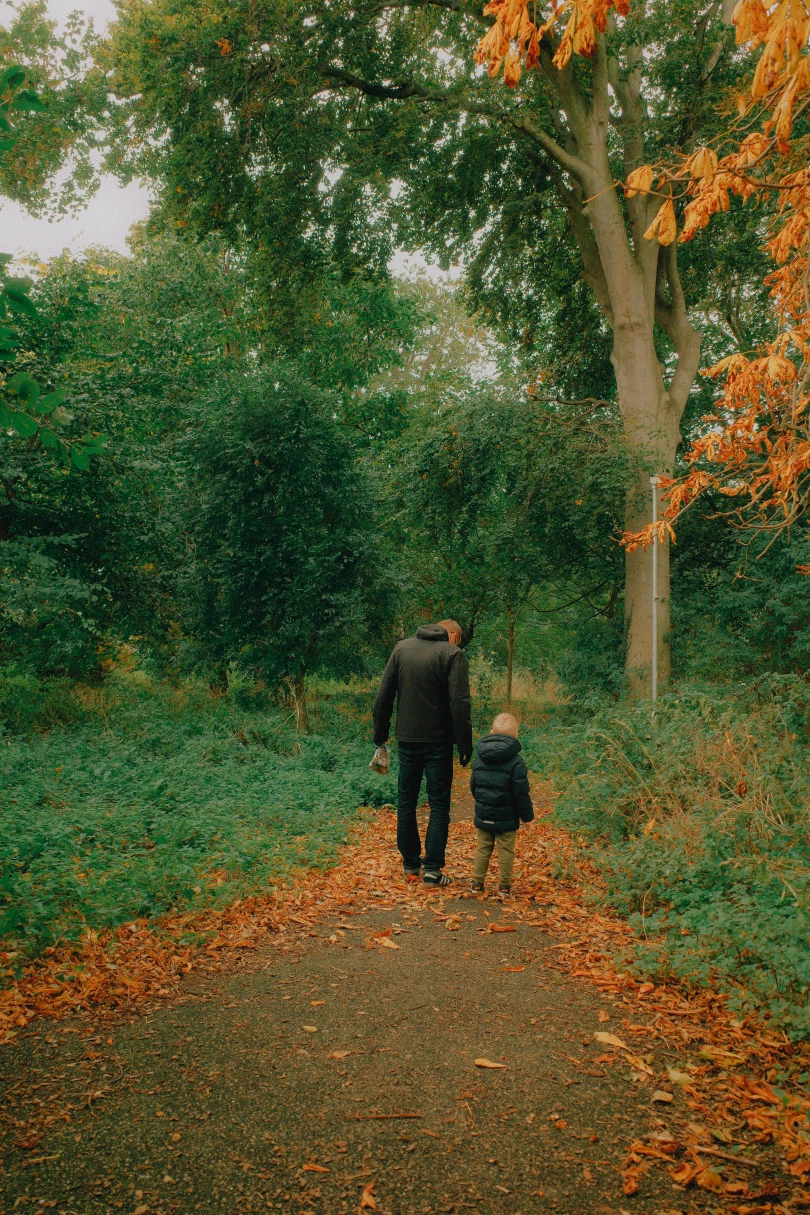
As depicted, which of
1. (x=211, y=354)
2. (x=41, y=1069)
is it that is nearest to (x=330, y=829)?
(x=41, y=1069)

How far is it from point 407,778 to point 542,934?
1.50 metres

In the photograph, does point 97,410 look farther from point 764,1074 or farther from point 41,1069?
point 764,1074

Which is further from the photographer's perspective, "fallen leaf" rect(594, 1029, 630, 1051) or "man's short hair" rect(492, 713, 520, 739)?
"man's short hair" rect(492, 713, 520, 739)

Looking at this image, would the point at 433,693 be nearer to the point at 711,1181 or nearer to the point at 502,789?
the point at 502,789

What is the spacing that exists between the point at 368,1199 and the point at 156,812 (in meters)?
4.54

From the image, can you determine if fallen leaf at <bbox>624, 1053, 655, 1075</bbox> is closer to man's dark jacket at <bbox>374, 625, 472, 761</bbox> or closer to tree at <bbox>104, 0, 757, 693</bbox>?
man's dark jacket at <bbox>374, 625, 472, 761</bbox>

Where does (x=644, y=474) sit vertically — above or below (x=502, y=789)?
above

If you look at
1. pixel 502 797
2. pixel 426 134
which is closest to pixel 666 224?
pixel 502 797

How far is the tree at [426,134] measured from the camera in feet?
38.9

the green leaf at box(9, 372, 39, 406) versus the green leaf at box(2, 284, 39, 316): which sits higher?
the green leaf at box(2, 284, 39, 316)

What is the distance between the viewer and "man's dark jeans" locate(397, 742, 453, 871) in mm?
5898

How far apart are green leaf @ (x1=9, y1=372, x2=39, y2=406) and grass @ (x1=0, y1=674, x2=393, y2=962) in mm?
3011

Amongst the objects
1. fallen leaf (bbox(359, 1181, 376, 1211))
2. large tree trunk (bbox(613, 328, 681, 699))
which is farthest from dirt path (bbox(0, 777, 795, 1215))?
large tree trunk (bbox(613, 328, 681, 699))

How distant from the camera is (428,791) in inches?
235
